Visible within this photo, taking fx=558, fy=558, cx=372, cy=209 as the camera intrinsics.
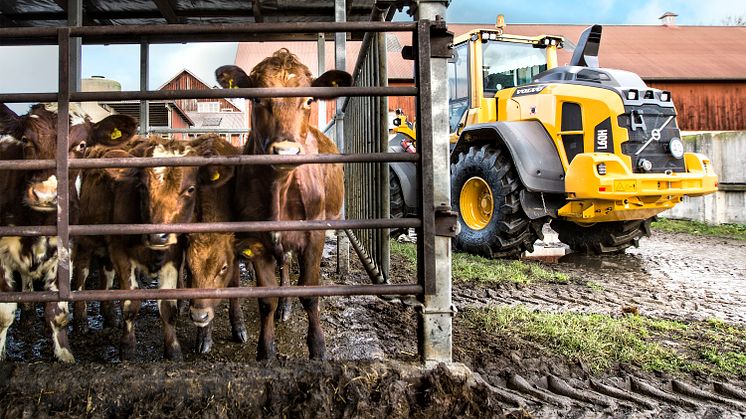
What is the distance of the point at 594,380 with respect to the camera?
3.21 metres

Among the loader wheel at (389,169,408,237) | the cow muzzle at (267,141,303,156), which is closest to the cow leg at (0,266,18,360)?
the cow muzzle at (267,141,303,156)

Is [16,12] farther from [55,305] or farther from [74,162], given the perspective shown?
[74,162]

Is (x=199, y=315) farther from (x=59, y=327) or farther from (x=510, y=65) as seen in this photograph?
(x=510, y=65)

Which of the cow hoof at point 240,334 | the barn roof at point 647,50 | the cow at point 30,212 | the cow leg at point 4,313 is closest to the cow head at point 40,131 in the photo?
the cow at point 30,212

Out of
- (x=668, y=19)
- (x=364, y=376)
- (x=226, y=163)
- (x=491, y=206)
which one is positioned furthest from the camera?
(x=668, y=19)

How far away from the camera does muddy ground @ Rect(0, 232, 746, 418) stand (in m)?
2.36

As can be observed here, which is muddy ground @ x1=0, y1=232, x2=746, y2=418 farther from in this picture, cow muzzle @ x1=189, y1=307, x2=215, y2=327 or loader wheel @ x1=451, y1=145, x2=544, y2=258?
loader wheel @ x1=451, y1=145, x2=544, y2=258

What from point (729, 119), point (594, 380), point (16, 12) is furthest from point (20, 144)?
Result: point (729, 119)

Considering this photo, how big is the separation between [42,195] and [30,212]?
0.50 m

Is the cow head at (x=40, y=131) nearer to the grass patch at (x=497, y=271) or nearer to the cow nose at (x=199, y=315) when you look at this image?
the cow nose at (x=199, y=315)

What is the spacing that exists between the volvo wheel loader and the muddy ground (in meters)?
1.61

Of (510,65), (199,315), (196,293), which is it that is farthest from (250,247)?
(510,65)

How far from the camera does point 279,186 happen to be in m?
3.48

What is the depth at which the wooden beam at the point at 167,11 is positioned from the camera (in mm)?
6609
